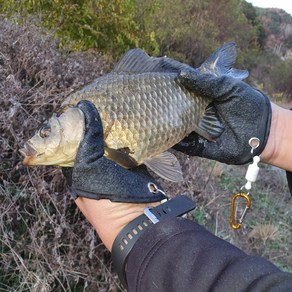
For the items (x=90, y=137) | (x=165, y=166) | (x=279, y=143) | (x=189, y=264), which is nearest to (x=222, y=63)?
(x=279, y=143)

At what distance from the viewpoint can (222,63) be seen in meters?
2.42

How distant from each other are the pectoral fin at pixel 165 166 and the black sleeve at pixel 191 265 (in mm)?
604

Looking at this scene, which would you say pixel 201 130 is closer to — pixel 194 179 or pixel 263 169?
pixel 194 179

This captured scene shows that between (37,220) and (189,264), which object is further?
(37,220)

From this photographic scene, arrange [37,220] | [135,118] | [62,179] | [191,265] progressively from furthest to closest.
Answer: [62,179] < [37,220] < [135,118] < [191,265]

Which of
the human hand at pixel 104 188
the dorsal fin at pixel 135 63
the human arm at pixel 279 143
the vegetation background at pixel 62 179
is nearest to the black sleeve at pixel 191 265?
the human hand at pixel 104 188

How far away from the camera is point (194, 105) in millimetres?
2172

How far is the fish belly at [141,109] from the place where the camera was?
5.95ft

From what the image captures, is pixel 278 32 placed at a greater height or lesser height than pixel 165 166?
lesser

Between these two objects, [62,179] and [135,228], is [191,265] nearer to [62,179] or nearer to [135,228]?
[135,228]

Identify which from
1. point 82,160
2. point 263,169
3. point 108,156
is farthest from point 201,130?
point 263,169

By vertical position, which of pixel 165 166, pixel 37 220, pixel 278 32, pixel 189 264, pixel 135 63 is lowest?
pixel 278 32

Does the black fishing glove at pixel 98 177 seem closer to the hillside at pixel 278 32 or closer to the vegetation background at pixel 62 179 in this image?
the vegetation background at pixel 62 179

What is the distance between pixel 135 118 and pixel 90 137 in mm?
273
